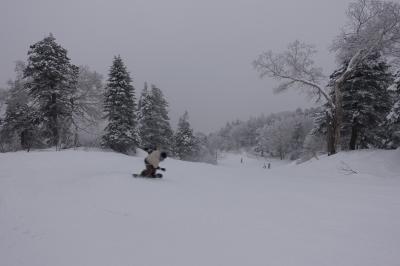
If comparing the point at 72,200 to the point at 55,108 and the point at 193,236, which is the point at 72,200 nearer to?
the point at 193,236

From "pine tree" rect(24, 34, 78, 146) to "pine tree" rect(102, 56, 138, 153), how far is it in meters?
3.61

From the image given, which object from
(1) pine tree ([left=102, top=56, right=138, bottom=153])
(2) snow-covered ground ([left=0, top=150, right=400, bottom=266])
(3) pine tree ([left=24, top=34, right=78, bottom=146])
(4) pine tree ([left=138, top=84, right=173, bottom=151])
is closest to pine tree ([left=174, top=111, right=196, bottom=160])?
(4) pine tree ([left=138, top=84, right=173, bottom=151])

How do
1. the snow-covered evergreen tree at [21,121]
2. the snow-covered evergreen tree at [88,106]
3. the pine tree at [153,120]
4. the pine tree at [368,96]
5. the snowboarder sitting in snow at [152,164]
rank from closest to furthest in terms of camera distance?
the snowboarder sitting in snow at [152,164] < the pine tree at [368,96] < the snow-covered evergreen tree at [21,121] < the snow-covered evergreen tree at [88,106] < the pine tree at [153,120]

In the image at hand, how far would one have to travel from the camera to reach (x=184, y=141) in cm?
3725

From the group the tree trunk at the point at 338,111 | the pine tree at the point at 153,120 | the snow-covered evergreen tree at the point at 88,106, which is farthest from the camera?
the pine tree at the point at 153,120

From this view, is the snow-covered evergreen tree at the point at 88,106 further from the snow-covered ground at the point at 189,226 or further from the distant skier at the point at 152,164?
the snow-covered ground at the point at 189,226

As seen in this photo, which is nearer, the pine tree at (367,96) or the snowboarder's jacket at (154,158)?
the snowboarder's jacket at (154,158)

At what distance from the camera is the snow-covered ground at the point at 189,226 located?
2.58 m

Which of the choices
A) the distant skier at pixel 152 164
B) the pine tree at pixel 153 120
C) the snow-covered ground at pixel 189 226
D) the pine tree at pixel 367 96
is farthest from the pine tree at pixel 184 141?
the snow-covered ground at pixel 189 226

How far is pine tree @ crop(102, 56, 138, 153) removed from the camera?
2241cm

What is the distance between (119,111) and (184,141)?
1584cm

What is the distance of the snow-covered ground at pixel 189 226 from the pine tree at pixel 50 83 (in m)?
16.6

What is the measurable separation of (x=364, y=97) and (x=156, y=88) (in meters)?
24.5

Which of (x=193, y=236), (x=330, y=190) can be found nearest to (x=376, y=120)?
(x=330, y=190)
